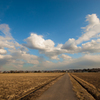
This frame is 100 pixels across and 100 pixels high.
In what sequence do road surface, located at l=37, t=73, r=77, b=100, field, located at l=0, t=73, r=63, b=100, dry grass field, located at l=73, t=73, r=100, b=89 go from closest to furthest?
road surface, located at l=37, t=73, r=77, b=100
field, located at l=0, t=73, r=63, b=100
dry grass field, located at l=73, t=73, r=100, b=89

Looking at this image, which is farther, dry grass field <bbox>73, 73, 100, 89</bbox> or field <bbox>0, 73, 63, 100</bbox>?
dry grass field <bbox>73, 73, 100, 89</bbox>

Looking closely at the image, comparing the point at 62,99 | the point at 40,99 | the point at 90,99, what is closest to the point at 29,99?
the point at 40,99

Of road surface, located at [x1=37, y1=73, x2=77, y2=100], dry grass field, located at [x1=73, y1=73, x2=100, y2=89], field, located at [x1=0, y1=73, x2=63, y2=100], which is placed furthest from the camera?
dry grass field, located at [x1=73, y1=73, x2=100, y2=89]

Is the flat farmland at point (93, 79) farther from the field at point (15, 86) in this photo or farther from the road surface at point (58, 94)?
the field at point (15, 86)

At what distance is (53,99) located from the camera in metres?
8.30

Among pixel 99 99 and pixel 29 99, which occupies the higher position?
pixel 29 99

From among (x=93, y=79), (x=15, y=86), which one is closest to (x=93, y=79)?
(x=93, y=79)

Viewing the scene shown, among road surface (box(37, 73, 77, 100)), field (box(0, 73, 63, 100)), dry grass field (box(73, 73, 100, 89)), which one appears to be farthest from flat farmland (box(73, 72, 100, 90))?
field (box(0, 73, 63, 100))

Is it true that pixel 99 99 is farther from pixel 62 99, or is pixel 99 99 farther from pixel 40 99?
pixel 40 99

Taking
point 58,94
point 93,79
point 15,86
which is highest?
point 58,94

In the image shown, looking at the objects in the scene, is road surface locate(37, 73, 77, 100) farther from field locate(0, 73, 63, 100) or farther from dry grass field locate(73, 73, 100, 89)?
dry grass field locate(73, 73, 100, 89)

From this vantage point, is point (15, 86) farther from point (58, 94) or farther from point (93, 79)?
point (93, 79)

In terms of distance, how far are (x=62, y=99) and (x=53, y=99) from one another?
0.88m

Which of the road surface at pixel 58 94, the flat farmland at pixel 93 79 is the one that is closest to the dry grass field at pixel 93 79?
the flat farmland at pixel 93 79
